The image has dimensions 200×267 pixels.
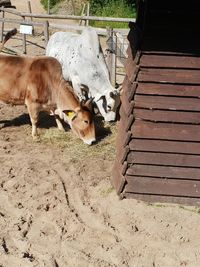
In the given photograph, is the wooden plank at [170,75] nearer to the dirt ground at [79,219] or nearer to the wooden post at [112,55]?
the dirt ground at [79,219]

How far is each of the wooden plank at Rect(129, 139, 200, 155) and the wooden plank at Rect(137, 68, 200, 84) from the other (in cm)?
76

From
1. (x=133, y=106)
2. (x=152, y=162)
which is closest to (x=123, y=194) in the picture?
(x=152, y=162)

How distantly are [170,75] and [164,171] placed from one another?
1.22 m

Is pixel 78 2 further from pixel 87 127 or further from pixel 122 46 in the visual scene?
pixel 87 127

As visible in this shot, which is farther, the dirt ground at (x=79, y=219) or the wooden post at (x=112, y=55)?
the wooden post at (x=112, y=55)

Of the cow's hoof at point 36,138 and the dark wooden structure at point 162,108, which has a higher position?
the dark wooden structure at point 162,108

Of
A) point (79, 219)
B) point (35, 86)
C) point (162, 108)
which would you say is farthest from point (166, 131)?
point (35, 86)

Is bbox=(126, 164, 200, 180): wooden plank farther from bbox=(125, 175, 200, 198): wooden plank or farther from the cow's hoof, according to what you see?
the cow's hoof

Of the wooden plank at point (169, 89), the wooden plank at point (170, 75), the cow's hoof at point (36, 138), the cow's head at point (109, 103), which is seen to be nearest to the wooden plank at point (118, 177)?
the wooden plank at point (169, 89)

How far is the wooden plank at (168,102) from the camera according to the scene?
611 cm

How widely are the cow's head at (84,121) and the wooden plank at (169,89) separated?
245cm

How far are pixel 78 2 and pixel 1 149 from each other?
19.7 metres

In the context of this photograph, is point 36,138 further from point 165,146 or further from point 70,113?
point 165,146

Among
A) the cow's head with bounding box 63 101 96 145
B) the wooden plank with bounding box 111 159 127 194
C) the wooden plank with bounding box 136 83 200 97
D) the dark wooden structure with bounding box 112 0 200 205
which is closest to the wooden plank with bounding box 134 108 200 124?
the dark wooden structure with bounding box 112 0 200 205
